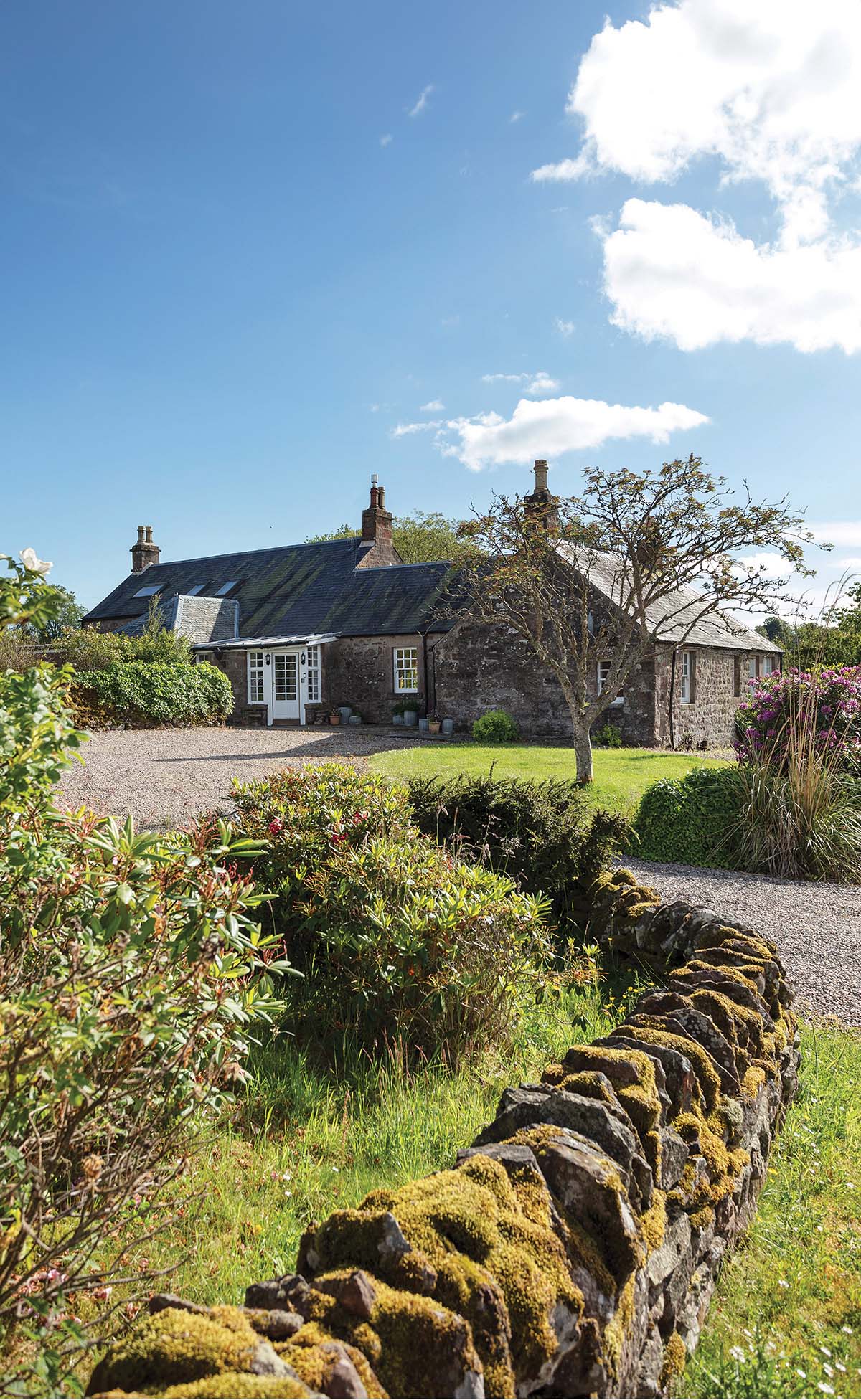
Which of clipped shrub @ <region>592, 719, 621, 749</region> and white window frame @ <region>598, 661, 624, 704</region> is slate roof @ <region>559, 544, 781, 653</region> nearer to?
white window frame @ <region>598, 661, 624, 704</region>

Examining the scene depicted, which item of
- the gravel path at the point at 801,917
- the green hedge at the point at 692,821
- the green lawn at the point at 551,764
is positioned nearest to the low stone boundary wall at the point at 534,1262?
the gravel path at the point at 801,917

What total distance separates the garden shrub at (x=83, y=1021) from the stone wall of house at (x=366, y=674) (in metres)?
25.8

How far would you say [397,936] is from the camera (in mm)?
4234

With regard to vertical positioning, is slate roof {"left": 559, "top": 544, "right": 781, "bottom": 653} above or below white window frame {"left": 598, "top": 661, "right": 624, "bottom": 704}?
above

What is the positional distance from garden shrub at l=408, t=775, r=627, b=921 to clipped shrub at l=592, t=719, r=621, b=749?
16.0 metres

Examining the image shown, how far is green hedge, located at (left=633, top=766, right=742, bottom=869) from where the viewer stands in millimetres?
10117

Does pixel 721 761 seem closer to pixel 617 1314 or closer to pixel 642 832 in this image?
pixel 642 832

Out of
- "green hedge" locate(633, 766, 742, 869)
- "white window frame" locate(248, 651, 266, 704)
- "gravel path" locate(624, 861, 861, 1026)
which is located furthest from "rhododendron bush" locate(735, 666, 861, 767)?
"white window frame" locate(248, 651, 266, 704)

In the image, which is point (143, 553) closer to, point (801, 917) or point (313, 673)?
point (313, 673)

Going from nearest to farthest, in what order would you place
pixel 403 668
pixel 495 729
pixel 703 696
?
pixel 495 729 → pixel 703 696 → pixel 403 668

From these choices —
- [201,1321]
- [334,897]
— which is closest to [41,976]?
[201,1321]

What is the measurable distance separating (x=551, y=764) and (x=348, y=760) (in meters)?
4.27

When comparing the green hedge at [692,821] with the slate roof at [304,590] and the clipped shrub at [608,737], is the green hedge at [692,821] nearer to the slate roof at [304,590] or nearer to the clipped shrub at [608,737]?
the clipped shrub at [608,737]

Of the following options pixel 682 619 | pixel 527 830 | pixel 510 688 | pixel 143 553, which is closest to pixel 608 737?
pixel 510 688
